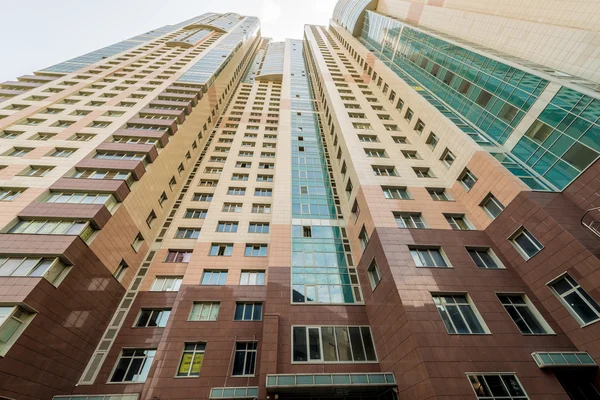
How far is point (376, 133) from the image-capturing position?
34125 mm

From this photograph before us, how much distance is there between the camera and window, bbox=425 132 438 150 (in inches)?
1182

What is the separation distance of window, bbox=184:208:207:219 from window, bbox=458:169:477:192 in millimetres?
29637

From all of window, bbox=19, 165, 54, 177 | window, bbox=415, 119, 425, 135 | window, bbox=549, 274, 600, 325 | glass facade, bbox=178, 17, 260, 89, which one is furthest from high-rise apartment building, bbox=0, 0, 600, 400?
glass facade, bbox=178, 17, 260, 89

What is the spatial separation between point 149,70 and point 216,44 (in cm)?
3246

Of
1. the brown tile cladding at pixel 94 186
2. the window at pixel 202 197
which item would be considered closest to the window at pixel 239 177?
the window at pixel 202 197

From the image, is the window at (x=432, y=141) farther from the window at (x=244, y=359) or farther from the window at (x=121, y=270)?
A: the window at (x=121, y=270)

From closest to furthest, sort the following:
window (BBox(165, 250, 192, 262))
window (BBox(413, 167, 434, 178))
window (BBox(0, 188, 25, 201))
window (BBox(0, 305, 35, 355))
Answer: window (BBox(0, 305, 35, 355)), window (BBox(0, 188, 25, 201)), window (BBox(165, 250, 192, 262)), window (BBox(413, 167, 434, 178))

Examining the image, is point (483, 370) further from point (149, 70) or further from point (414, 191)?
point (149, 70)

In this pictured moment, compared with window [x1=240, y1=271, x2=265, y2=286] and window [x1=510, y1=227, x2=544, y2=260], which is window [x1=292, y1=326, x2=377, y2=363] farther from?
window [x1=510, y1=227, x2=544, y2=260]

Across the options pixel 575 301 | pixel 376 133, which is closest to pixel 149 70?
pixel 376 133

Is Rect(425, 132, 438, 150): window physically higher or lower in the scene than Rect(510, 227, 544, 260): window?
higher

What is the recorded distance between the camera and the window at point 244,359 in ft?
60.7

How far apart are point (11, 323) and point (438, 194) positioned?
3478cm

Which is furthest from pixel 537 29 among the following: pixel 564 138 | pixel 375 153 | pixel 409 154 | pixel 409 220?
pixel 409 220
